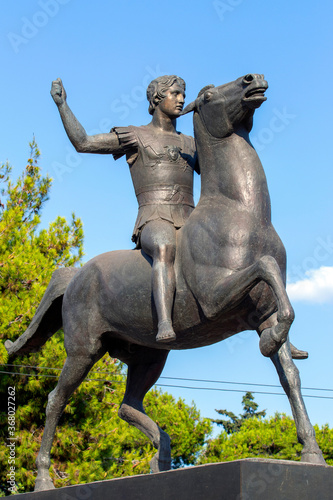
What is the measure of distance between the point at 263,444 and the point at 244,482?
22819 millimetres

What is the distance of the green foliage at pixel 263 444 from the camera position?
24.8 metres

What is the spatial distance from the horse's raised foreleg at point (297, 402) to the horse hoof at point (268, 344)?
313 millimetres

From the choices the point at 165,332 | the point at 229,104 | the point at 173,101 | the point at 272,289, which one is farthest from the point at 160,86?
the point at 272,289

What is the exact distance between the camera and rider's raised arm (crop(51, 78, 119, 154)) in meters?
6.55

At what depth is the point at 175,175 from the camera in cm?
644

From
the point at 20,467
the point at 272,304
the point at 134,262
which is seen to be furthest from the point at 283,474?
the point at 20,467

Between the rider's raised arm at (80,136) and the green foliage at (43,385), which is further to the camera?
the green foliage at (43,385)

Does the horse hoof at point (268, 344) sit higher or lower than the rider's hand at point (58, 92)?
lower

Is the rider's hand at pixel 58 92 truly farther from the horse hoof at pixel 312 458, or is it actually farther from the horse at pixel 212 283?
the horse hoof at pixel 312 458

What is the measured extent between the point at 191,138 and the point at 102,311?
1.88 meters

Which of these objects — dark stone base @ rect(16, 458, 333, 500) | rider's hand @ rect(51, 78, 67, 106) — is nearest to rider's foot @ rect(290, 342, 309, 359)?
dark stone base @ rect(16, 458, 333, 500)

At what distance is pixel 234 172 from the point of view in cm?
575

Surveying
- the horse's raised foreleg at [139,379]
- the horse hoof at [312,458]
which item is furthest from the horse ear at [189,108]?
the horse hoof at [312,458]

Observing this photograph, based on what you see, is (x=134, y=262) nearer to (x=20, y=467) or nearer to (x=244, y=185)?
(x=244, y=185)
